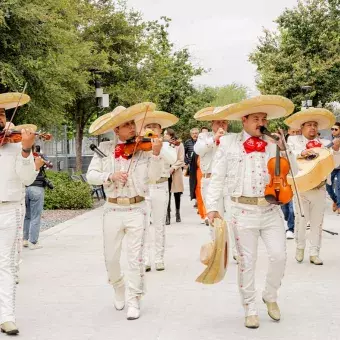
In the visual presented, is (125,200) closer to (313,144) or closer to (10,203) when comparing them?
(10,203)

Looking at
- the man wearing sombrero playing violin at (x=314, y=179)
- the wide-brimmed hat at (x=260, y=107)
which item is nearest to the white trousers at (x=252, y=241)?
the wide-brimmed hat at (x=260, y=107)

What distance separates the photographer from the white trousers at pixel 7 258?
6051 mm

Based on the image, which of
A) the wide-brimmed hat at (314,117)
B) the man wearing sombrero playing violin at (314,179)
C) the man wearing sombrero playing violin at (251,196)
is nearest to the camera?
the man wearing sombrero playing violin at (251,196)

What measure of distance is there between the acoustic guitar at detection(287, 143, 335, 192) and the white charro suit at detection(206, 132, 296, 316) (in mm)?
2820

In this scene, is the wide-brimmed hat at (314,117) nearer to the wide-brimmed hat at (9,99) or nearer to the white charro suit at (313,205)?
the white charro suit at (313,205)

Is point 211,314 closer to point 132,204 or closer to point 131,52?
point 132,204

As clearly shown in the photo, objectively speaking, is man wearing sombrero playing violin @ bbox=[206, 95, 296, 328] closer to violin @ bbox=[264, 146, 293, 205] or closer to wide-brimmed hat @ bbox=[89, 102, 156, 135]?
violin @ bbox=[264, 146, 293, 205]

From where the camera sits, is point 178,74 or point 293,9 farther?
point 178,74

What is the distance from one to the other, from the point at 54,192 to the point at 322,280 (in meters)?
10.9

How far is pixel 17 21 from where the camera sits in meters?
16.0

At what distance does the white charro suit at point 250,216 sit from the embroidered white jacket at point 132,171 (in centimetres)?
71

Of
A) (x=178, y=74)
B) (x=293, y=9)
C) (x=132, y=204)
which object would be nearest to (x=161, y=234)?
(x=132, y=204)

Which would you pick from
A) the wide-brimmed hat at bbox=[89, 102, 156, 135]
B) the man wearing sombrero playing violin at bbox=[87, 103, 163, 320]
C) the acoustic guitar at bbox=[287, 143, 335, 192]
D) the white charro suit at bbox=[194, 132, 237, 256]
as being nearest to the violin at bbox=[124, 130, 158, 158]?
the man wearing sombrero playing violin at bbox=[87, 103, 163, 320]

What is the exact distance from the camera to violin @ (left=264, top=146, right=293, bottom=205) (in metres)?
5.92
